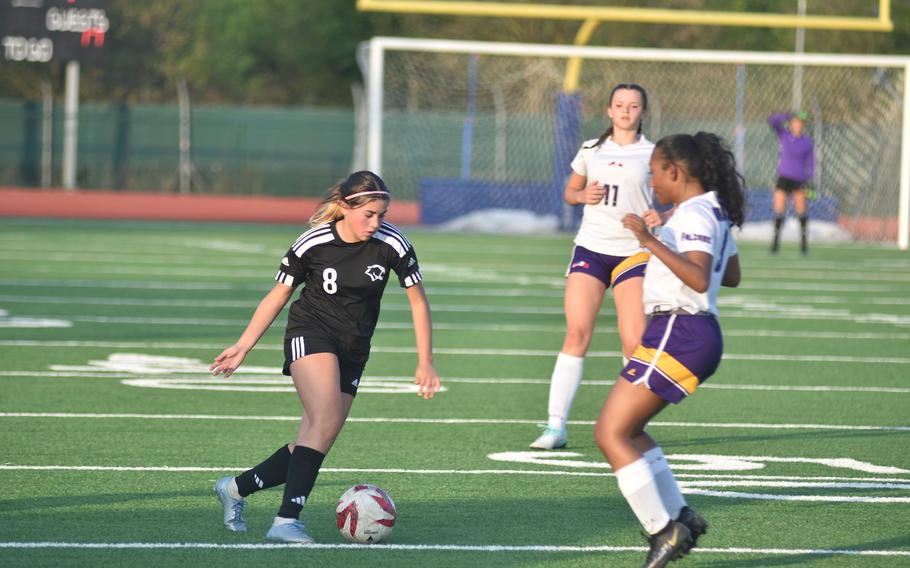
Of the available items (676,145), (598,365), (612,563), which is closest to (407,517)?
(612,563)

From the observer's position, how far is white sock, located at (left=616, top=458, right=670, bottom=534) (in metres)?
5.52

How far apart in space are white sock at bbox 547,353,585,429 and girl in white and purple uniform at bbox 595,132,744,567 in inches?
102

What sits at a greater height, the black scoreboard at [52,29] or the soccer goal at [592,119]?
the black scoreboard at [52,29]

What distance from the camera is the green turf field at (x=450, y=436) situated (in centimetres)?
611

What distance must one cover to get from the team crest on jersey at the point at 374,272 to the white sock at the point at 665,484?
1.38 meters

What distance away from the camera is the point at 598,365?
1205 centimetres

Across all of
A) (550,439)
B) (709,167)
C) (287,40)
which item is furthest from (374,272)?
(287,40)

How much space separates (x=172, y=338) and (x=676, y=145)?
7.97 meters

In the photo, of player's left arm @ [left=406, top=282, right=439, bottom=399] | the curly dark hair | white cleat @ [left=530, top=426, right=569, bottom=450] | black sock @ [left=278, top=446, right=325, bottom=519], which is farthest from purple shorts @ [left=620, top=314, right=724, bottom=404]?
white cleat @ [left=530, top=426, right=569, bottom=450]

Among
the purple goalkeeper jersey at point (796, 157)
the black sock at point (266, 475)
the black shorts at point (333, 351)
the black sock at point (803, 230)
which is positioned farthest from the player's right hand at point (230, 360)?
the black sock at point (803, 230)

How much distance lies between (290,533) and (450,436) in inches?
109

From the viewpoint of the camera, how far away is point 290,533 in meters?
5.96

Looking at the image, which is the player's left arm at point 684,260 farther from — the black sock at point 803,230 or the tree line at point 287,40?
the tree line at point 287,40

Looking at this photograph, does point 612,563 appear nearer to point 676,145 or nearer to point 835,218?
point 676,145
